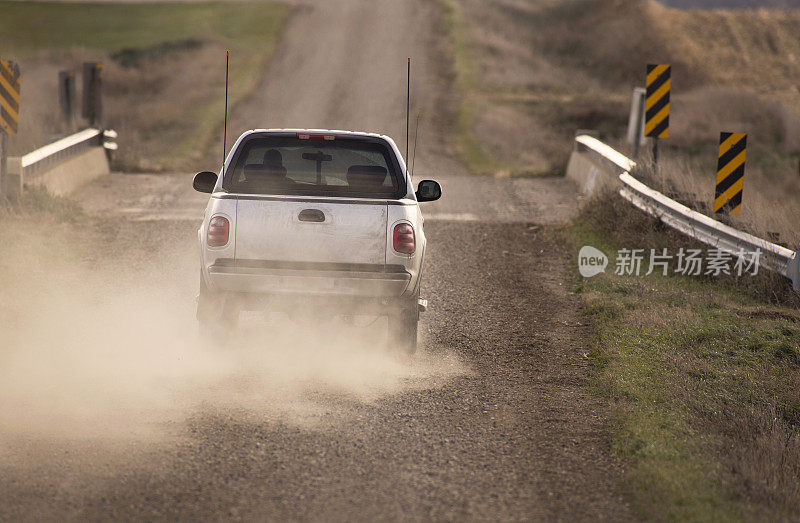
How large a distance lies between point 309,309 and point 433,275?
4.15 m

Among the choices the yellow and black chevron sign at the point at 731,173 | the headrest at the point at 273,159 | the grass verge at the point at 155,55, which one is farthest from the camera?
the grass verge at the point at 155,55

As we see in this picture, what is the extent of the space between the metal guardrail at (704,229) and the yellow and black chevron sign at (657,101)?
2.37 ft

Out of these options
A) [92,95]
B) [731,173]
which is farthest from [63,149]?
[731,173]

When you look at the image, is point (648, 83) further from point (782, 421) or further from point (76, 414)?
point (76, 414)

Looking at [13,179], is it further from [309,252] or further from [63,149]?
[309,252]

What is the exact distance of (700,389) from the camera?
7.14 meters

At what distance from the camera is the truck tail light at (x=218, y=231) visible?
23.3 ft

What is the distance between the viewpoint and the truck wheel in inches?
295

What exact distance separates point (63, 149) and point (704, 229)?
10655 millimetres

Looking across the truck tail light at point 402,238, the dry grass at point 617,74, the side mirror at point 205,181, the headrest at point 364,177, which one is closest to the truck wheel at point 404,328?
the truck tail light at point 402,238

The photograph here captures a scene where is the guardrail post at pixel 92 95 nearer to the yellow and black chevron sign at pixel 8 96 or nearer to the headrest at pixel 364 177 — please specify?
the yellow and black chevron sign at pixel 8 96

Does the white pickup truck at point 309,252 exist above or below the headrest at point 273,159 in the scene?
below

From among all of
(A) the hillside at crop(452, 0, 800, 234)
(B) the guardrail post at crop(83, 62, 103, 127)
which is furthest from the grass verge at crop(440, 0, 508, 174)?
(B) the guardrail post at crop(83, 62, 103, 127)

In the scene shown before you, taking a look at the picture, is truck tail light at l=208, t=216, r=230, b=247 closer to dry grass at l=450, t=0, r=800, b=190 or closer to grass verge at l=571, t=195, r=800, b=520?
grass verge at l=571, t=195, r=800, b=520
